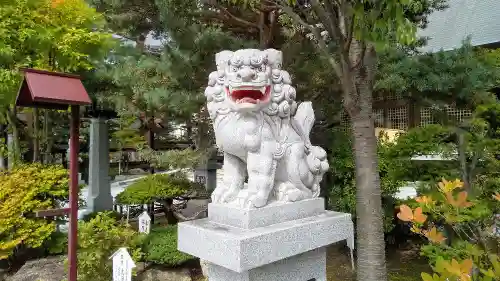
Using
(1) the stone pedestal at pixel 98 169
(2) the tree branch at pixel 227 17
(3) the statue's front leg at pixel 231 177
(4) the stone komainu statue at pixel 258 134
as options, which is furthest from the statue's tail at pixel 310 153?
(1) the stone pedestal at pixel 98 169

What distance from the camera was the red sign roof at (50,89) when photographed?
8.79ft

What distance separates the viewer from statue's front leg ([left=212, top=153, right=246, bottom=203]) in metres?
2.96

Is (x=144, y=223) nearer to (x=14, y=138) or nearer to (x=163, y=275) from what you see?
(x=163, y=275)

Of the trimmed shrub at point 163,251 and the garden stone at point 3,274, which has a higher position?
the trimmed shrub at point 163,251

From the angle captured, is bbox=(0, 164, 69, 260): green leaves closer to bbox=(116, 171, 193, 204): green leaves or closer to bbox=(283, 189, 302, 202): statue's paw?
bbox=(116, 171, 193, 204): green leaves

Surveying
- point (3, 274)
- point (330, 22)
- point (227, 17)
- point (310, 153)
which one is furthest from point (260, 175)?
point (3, 274)

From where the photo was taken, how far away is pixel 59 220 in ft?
19.2

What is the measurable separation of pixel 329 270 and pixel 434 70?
134 inches

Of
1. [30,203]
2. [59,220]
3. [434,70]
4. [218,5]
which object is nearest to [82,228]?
[30,203]

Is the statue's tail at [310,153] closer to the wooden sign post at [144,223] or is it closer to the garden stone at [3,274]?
the wooden sign post at [144,223]

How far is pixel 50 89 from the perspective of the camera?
9.15 feet

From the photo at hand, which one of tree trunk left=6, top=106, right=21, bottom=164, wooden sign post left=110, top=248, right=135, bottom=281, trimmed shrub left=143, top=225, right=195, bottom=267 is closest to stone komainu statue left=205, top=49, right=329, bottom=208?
wooden sign post left=110, top=248, right=135, bottom=281

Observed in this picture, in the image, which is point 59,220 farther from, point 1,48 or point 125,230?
point 1,48

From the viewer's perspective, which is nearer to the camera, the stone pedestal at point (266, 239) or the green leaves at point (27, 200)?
the stone pedestal at point (266, 239)
